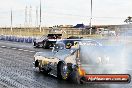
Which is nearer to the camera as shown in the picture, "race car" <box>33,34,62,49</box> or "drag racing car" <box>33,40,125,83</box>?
"drag racing car" <box>33,40,125,83</box>

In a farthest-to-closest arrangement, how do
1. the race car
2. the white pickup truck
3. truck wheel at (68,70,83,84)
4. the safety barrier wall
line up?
1. the safety barrier wall
2. the race car
3. the white pickup truck
4. truck wheel at (68,70,83,84)

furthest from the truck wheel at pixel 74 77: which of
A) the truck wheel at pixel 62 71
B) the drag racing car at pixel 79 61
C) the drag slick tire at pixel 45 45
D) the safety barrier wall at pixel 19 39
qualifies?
the safety barrier wall at pixel 19 39

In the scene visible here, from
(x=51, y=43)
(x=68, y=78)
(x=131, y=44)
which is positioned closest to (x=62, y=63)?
(x=68, y=78)

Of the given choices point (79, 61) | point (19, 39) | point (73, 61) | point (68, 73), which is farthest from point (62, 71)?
point (19, 39)

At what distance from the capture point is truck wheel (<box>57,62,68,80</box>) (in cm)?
1265

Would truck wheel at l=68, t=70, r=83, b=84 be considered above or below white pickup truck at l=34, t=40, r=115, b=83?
below

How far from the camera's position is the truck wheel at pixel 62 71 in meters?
12.6

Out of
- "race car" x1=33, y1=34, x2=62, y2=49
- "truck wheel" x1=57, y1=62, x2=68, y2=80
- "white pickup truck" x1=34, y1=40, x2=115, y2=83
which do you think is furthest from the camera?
"race car" x1=33, y1=34, x2=62, y2=49

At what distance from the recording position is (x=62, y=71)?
12922 mm

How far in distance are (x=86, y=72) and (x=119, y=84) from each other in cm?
120

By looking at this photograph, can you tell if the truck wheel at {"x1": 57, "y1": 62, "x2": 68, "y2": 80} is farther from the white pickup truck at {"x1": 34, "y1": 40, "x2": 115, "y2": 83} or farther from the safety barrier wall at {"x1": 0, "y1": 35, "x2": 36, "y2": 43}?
the safety barrier wall at {"x1": 0, "y1": 35, "x2": 36, "y2": 43}

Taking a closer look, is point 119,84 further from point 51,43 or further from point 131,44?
point 51,43

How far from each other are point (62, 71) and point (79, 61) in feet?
4.08

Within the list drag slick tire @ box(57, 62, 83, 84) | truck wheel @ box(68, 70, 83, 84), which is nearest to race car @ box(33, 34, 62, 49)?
drag slick tire @ box(57, 62, 83, 84)
